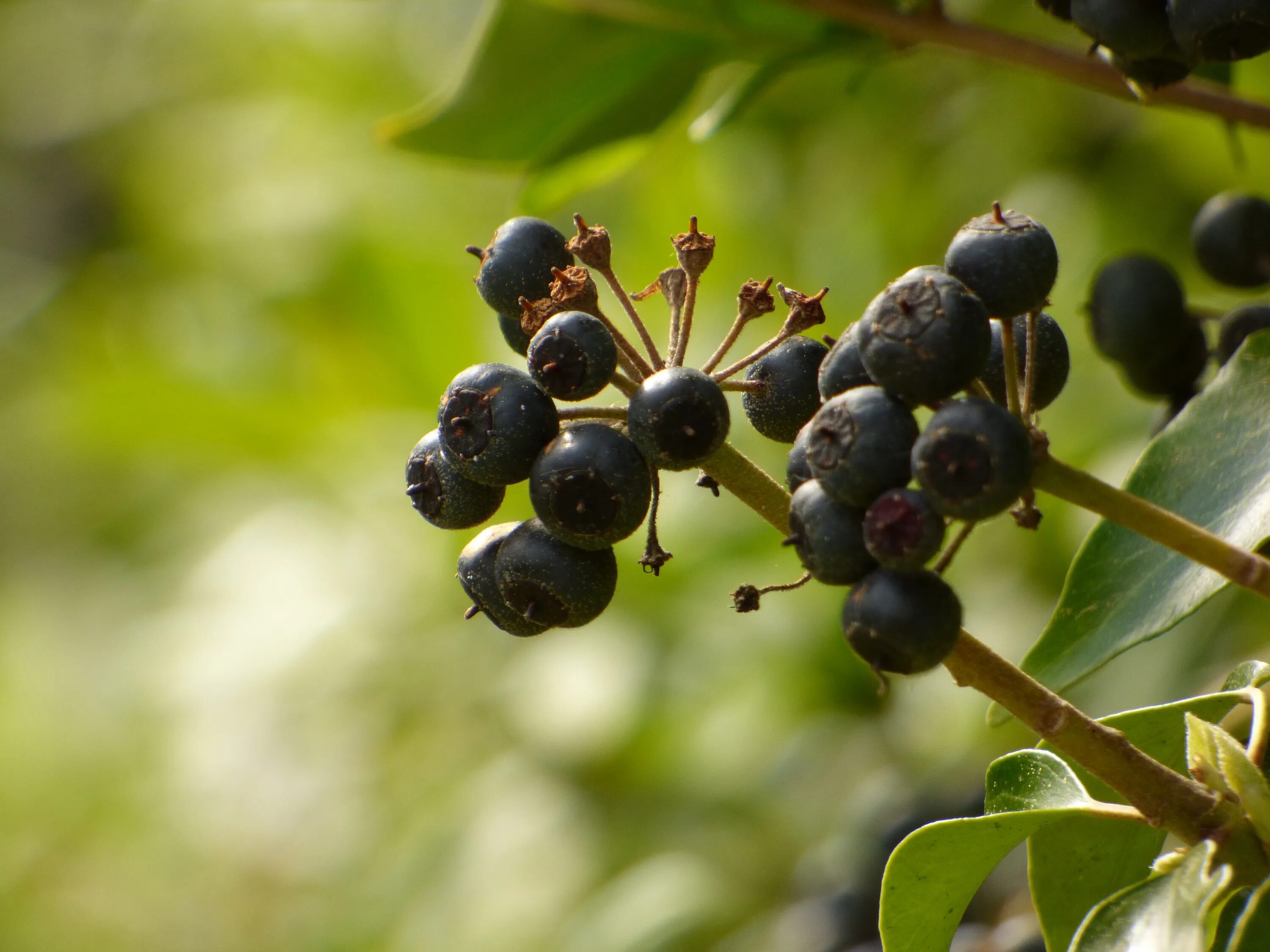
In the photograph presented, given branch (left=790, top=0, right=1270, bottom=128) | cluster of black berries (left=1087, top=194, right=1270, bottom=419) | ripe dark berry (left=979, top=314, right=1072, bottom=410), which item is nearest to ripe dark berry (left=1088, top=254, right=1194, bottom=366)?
cluster of black berries (left=1087, top=194, right=1270, bottom=419)

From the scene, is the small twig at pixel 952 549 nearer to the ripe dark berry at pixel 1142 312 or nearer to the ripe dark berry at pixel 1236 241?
the ripe dark berry at pixel 1142 312

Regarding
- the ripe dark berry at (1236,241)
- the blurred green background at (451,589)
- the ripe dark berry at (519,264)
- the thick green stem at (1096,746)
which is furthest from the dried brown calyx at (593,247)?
the blurred green background at (451,589)

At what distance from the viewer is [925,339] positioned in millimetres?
894

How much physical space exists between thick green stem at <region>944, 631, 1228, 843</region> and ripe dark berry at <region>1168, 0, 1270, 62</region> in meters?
0.61

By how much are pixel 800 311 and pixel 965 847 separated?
1.54 feet

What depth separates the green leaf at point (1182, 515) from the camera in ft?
3.70

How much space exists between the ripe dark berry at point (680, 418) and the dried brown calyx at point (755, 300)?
0.53ft

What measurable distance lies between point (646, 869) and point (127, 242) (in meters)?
4.10

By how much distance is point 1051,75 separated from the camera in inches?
65.1

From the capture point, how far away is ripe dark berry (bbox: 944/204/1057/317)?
96 cm

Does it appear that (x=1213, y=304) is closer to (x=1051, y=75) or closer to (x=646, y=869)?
(x=1051, y=75)

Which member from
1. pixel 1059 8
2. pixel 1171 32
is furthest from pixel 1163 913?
pixel 1059 8

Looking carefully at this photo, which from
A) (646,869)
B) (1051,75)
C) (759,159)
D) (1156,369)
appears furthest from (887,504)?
(759,159)

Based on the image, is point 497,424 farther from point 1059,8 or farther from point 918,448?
point 1059,8
